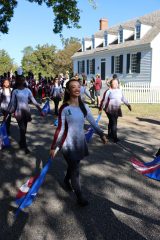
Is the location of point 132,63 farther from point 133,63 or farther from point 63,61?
point 63,61

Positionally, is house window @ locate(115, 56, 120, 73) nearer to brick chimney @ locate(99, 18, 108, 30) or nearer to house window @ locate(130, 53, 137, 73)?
house window @ locate(130, 53, 137, 73)

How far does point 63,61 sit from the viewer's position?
183 feet

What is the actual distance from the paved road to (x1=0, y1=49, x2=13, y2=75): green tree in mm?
55874

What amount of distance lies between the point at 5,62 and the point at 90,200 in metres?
63.8

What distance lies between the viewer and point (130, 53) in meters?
27.7

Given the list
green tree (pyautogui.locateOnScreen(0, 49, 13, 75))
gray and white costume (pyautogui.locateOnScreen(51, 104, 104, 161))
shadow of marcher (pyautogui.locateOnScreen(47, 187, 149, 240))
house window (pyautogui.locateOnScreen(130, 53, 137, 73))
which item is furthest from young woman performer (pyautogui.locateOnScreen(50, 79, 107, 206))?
green tree (pyautogui.locateOnScreen(0, 49, 13, 75))

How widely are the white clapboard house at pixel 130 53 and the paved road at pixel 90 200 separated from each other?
1873 cm

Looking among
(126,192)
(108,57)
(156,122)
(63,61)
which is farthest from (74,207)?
(63,61)

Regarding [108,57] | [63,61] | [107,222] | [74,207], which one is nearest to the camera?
[107,222]

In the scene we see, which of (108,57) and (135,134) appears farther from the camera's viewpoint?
(108,57)

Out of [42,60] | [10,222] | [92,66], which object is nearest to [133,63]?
[92,66]

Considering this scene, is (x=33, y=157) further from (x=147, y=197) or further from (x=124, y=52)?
(x=124, y=52)

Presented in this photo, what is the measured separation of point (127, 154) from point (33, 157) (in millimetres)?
2377

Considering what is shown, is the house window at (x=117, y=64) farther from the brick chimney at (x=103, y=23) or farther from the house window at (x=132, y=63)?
the brick chimney at (x=103, y=23)
